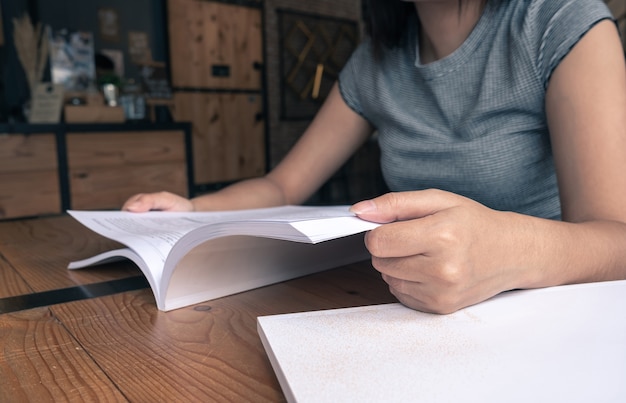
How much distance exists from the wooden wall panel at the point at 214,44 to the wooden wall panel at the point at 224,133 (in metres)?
0.13

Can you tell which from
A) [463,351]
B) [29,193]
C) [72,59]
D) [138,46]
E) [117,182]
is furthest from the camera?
[138,46]

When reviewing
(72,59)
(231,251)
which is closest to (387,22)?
(231,251)

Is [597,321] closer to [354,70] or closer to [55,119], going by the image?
[354,70]

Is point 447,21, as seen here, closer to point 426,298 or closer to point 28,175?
point 426,298

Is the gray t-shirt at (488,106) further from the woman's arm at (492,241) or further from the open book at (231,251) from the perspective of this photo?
the open book at (231,251)

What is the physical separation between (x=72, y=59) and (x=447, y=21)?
3.57 meters

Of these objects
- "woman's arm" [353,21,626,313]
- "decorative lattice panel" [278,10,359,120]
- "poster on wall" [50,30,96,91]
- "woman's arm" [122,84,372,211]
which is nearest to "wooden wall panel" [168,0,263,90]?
"decorative lattice panel" [278,10,359,120]

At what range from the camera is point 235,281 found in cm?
53

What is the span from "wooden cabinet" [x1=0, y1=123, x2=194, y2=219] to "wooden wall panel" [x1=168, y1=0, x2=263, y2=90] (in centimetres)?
130

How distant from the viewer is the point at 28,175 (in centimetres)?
262

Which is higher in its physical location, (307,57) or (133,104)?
(307,57)

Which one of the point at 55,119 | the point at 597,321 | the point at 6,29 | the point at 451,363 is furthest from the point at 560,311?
the point at 6,29

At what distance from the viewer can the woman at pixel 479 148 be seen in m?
0.39

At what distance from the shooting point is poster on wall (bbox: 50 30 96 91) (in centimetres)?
369
